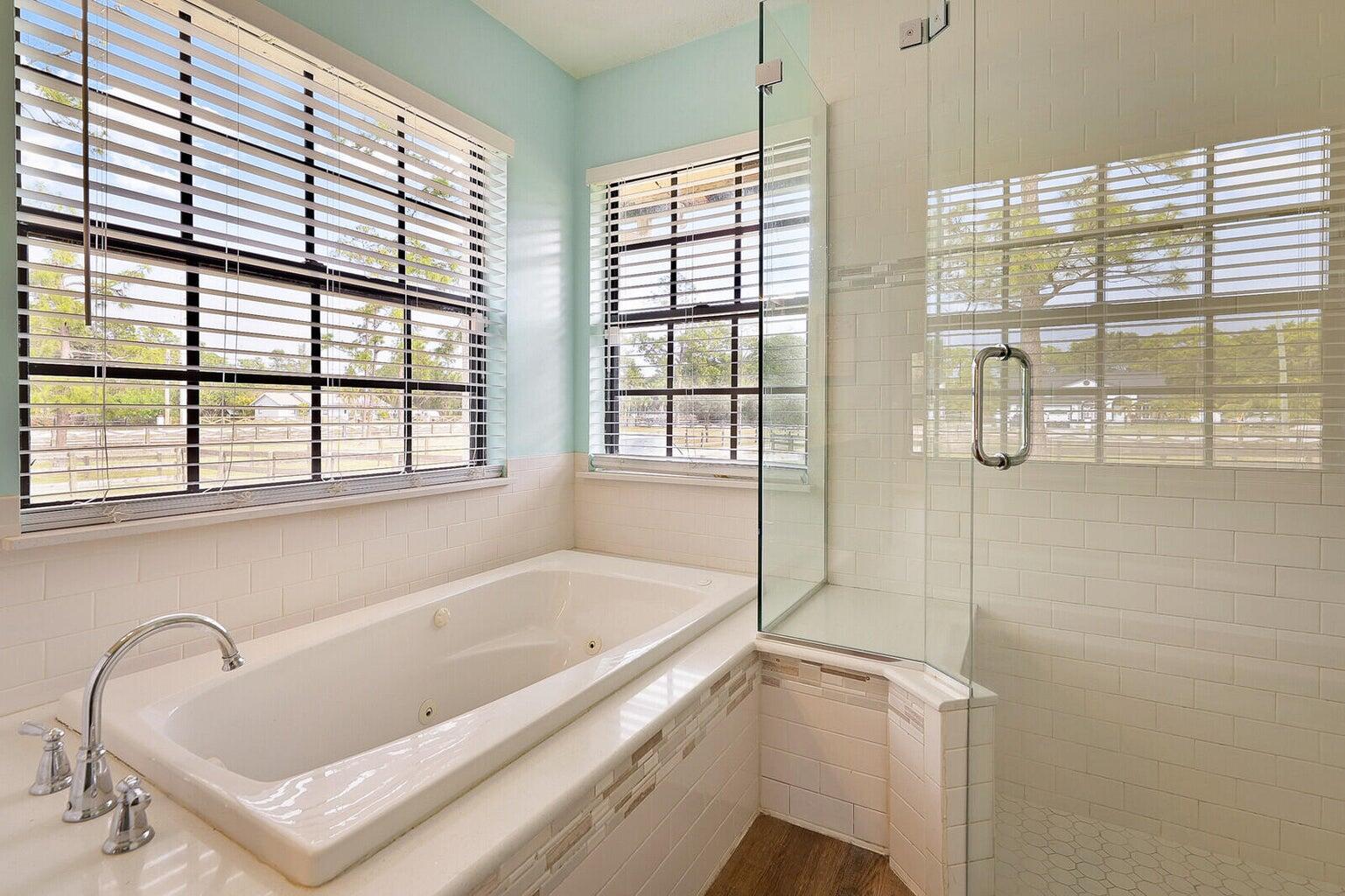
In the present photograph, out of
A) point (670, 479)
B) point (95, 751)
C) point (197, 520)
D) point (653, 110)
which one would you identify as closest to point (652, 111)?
point (653, 110)

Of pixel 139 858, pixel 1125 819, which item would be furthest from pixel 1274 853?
pixel 139 858

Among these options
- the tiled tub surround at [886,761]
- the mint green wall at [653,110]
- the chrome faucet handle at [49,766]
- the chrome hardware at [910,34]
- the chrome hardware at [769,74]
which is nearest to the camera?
the chrome faucet handle at [49,766]

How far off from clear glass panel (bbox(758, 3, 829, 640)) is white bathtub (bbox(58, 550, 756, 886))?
0.33 meters

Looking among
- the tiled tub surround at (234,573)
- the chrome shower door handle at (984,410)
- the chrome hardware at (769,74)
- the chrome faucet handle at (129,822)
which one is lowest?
the chrome faucet handle at (129,822)

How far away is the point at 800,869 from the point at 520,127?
9.65 ft

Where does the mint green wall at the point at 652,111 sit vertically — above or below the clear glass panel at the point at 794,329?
above

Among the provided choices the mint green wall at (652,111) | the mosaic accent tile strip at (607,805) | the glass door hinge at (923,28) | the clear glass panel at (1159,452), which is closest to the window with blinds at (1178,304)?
the clear glass panel at (1159,452)

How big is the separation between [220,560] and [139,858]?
949 millimetres

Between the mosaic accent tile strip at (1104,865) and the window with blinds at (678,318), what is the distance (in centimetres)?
153

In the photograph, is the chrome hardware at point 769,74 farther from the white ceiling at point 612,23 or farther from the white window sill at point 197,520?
the white window sill at point 197,520

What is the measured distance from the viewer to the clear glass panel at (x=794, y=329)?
2.08m

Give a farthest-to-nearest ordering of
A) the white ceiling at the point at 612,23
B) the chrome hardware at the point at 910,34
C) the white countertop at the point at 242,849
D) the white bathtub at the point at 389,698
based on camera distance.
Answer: the white ceiling at the point at 612,23
the chrome hardware at the point at 910,34
the white bathtub at the point at 389,698
the white countertop at the point at 242,849

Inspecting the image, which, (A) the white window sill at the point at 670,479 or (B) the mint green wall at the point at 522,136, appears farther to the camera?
(A) the white window sill at the point at 670,479

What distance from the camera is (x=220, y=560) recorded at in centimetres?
178
